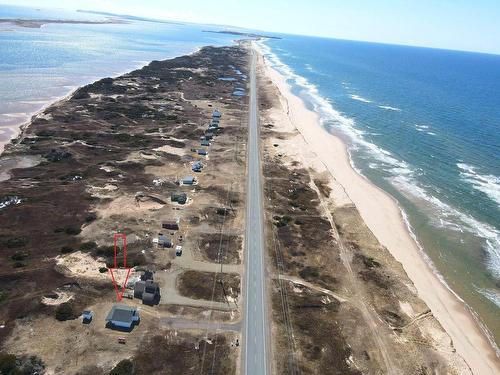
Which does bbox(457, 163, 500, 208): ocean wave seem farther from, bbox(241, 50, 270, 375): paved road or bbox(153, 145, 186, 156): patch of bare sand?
bbox(153, 145, 186, 156): patch of bare sand

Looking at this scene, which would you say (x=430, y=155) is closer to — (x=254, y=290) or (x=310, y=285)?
(x=310, y=285)

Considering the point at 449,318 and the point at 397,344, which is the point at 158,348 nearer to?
the point at 397,344

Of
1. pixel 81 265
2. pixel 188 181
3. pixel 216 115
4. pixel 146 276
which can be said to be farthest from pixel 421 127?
pixel 81 265

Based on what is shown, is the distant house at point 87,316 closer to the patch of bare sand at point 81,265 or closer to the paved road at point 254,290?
the patch of bare sand at point 81,265

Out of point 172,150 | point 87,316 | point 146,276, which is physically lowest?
point 172,150

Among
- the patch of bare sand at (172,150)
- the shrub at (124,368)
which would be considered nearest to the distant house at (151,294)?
the shrub at (124,368)

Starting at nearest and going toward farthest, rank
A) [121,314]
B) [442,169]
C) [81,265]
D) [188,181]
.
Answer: [121,314] < [81,265] < [188,181] < [442,169]
